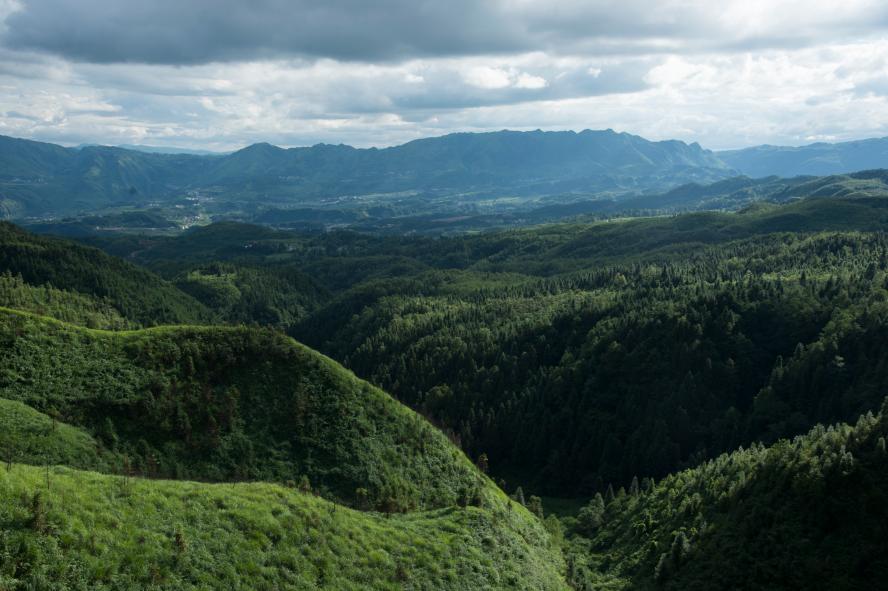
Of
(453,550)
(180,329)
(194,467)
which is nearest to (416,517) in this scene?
(453,550)

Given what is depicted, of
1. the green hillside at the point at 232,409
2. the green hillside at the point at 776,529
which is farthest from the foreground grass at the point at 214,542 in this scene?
the green hillside at the point at 776,529

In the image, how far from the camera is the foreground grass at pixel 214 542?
4319cm

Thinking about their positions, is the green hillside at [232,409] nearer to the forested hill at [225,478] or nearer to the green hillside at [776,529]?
the forested hill at [225,478]

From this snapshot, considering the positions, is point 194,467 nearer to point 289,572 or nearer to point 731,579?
point 289,572

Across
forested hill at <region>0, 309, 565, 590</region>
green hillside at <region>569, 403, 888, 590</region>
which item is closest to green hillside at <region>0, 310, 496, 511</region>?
Answer: forested hill at <region>0, 309, 565, 590</region>

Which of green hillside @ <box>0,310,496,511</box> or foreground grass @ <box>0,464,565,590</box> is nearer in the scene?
foreground grass @ <box>0,464,565,590</box>

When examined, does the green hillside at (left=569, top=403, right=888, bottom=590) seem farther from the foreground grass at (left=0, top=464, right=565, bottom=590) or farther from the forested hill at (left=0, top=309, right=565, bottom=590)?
the foreground grass at (left=0, top=464, right=565, bottom=590)

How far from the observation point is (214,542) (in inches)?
2074

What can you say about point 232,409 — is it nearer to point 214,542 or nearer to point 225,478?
point 225,478

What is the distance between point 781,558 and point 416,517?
49.0m

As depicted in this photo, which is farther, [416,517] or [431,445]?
[431,445]

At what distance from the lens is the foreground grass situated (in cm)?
4319

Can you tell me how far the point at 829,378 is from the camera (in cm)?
17412

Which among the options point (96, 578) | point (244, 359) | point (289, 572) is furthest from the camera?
point (244, 359)
